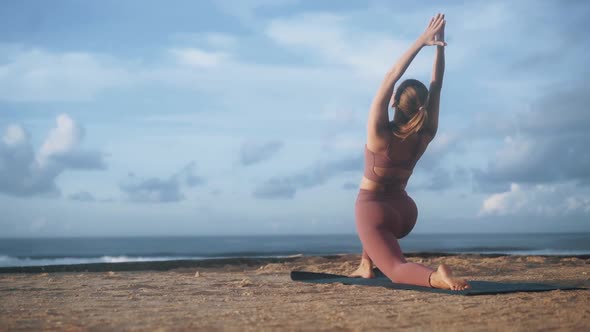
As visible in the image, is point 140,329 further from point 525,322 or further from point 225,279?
point 225,279

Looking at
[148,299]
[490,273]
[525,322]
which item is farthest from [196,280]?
[525,322]

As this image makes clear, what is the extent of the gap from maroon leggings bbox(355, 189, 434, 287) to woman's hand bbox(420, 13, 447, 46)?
1.29m

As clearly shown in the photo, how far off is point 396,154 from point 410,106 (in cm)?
41

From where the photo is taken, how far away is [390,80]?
498 cm

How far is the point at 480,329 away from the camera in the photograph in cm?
315

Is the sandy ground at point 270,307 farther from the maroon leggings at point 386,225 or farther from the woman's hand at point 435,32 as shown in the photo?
the woman's hand at point 435,32

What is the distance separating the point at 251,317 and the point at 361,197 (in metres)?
2.08

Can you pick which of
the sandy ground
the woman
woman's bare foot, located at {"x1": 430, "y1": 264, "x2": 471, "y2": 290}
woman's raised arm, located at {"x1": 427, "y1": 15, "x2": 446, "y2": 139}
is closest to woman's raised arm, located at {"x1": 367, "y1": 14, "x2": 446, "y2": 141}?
the woman

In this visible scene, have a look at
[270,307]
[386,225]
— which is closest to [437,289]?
[386,225]

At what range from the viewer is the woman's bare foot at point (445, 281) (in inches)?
182

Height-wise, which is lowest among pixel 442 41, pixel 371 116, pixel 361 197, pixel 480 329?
pixel 480 329

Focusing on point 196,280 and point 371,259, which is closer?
point 371,259

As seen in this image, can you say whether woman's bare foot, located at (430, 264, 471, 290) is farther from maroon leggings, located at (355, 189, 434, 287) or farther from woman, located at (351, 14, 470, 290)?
maroon leggings, located at (355, 189, 434, 287)

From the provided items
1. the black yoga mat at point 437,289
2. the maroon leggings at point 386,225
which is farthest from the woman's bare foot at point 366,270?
the maroon leggings at point 386,225
